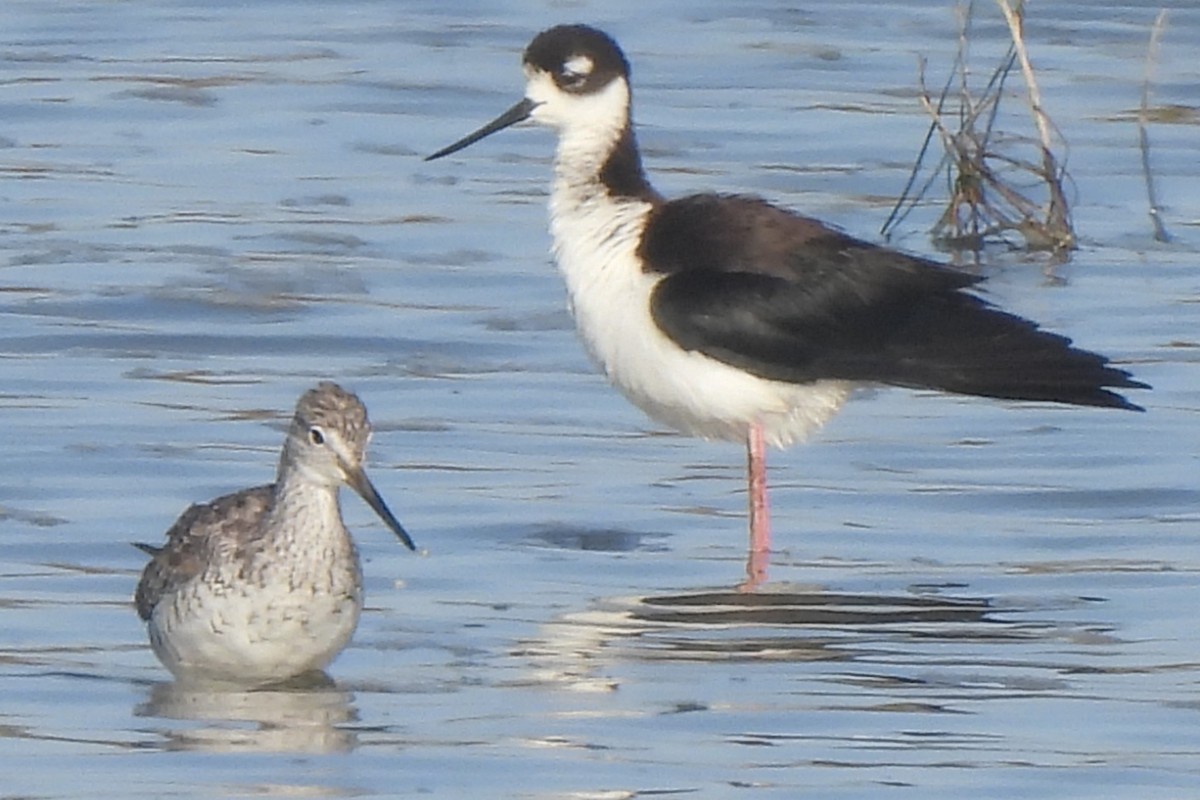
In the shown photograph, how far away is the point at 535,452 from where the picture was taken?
10.6 m

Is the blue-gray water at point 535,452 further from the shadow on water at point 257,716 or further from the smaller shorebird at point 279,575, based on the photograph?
the smaller shorebird at point 279,575

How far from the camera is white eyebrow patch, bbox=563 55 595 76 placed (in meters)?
10.8

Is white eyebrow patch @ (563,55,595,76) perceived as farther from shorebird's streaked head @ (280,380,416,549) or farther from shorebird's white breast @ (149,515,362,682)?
shorebird's white breast @ (149,515,362,682)

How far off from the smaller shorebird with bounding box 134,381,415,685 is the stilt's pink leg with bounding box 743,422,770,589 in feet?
4.83

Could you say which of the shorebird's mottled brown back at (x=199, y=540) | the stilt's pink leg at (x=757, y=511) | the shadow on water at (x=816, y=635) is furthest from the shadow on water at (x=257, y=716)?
the stilt's pink leg at (x=757, y=511)

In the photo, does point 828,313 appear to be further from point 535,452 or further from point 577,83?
point 577,83

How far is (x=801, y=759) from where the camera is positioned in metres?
7.41

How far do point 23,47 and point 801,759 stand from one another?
10654 millimetres

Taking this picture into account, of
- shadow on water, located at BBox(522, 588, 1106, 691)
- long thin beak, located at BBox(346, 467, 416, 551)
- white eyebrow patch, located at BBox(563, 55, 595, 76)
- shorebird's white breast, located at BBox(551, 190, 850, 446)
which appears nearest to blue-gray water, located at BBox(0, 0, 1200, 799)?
shadow on water, located at BBox(522, 588, 1106, 691)

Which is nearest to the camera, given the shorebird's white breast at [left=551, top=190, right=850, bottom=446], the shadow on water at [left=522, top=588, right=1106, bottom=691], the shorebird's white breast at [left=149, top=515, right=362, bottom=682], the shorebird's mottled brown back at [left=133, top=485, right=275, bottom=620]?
the shorebird's white breast at [left=149, top=515, right=362, bottom=682]

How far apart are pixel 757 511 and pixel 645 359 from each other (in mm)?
568

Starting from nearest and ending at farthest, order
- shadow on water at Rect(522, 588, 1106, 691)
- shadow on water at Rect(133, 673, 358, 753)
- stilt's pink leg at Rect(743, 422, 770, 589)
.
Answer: shadow on water at Rect(133, 673, 358, 753) < shadow on water at Rect(522, 588, 1106, 691) < stilt's pink leg at Rect(743, 422, 770, 589)

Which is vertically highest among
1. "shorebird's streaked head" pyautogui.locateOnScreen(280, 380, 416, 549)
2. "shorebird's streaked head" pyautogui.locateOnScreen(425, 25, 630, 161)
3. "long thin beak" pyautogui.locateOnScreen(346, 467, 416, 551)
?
"shorebird's streaked head" pyautogui.locateOnScreen(425, 25, 630, 161)

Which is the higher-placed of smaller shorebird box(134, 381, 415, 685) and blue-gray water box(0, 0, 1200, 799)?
smaller shorebird box(134, 381, 415, 685)
